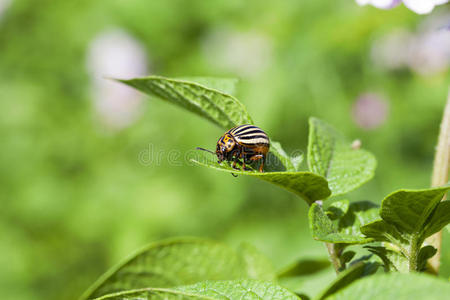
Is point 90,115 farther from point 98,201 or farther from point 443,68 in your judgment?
point 443,68

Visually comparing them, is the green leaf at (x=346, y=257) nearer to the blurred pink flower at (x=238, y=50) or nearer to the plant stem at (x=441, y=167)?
the plant stem at (x=441, y=167)

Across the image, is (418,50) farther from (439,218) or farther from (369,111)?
(439,218)

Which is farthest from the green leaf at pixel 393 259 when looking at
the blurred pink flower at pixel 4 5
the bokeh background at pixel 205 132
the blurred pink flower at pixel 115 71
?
the blurred pink flower at pixel 4 5

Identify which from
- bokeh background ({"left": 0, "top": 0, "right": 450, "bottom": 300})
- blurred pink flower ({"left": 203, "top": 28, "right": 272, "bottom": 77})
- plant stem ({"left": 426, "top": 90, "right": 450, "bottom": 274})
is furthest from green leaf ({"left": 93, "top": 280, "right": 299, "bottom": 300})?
blurred pink flower ({"left": 203, "top": 28, "right": 272, "bottom": 77})

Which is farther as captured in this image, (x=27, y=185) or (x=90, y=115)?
(x=90, y=115)

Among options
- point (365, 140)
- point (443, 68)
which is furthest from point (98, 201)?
point (443, 68)

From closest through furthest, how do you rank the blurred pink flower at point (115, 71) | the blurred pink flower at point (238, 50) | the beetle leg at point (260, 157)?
the beetle leg at point (260, 157) < the blurred pink flower at point (238, 50) < the blurred pink flower at point (115, 71)

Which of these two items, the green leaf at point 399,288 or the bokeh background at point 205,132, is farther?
the bokeh background at point 205,132
